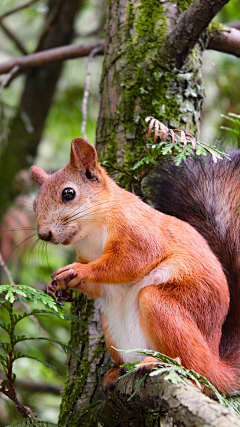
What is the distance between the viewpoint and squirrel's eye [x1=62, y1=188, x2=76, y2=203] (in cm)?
147

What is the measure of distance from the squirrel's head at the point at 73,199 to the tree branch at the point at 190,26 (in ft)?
2.20

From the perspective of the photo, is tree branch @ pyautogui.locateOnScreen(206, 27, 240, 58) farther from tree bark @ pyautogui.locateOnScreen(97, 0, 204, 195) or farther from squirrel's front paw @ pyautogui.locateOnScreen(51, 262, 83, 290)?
squirrel's front paw @ pyautogui.locateOnScreen(51, 262, 83, 290)

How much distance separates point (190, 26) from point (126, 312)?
113 centimetres

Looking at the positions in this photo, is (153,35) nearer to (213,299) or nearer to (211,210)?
(211,210)

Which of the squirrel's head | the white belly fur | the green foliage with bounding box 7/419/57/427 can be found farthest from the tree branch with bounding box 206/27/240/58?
the green foliage with bounding box 7/419/57/427

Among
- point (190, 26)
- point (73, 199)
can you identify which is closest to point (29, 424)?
point (73, 199)

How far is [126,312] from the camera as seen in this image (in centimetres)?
145

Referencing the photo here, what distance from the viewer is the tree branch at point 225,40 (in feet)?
7.00

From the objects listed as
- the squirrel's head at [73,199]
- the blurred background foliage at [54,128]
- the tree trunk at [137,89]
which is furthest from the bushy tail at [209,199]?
the blurred background foliage at [54,128]

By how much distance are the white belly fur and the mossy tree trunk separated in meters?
0.27

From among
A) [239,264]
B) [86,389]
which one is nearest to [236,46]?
[239,264]

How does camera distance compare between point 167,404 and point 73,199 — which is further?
point 73,199

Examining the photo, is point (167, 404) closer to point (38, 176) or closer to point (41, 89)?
point (38, 176)

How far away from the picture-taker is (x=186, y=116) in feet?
6.43
